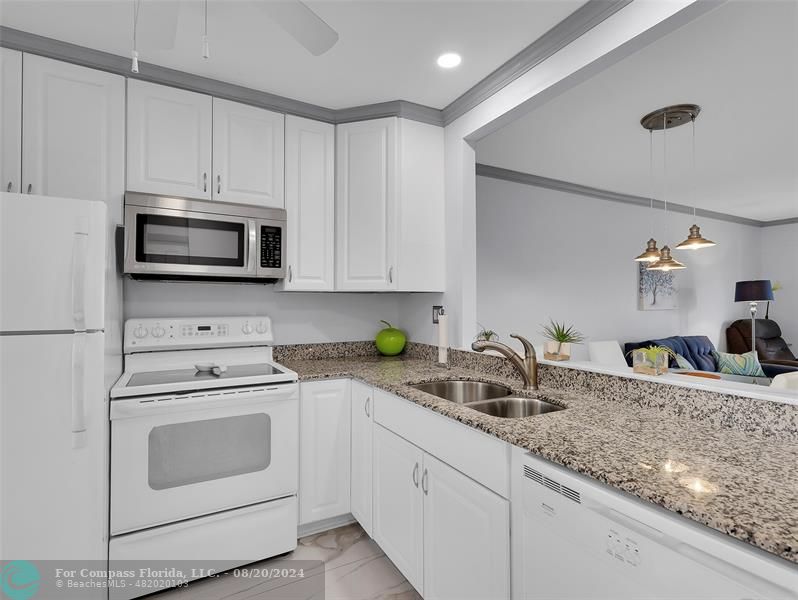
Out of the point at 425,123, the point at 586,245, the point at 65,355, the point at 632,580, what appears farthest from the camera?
the point at 586,245

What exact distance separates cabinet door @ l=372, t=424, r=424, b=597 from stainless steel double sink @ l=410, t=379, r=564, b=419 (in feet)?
1.00

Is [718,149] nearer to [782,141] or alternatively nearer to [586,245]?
[782,141]

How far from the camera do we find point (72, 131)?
1923 mm

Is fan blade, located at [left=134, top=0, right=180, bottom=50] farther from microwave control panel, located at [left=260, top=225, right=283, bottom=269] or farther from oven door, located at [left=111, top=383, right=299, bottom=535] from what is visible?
oven door, located at [left=111, top=383, right=299, bottom=535]

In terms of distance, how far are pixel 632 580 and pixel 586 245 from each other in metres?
4.12

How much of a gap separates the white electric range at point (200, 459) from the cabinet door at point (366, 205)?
764mm

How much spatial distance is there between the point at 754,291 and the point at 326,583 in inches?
226

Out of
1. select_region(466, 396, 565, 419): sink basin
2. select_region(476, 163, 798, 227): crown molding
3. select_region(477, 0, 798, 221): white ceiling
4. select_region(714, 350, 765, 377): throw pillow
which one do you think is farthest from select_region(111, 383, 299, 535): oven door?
select_region(714, 350, 765, 377): throw pillow

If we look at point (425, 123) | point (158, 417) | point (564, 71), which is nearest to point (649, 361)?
point (564, 71)

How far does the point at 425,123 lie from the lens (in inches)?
101

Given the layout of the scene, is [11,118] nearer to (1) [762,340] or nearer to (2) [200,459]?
(2) [200,459]

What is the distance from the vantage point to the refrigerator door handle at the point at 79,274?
4.82ft

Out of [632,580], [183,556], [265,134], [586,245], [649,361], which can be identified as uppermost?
[265,134]

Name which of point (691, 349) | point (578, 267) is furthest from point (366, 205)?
point (691, 349)
